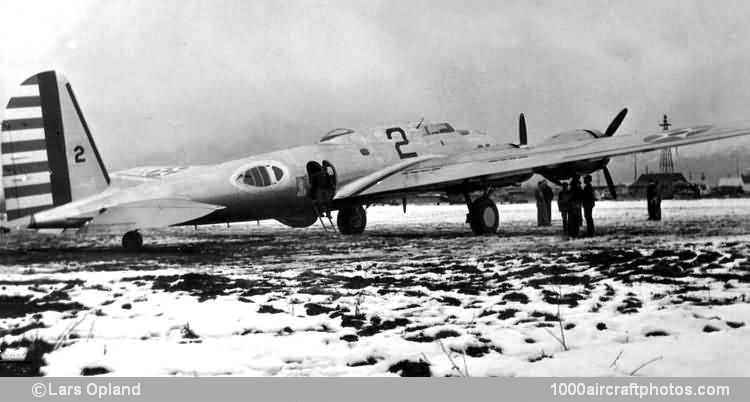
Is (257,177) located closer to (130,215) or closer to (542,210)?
(130,215)

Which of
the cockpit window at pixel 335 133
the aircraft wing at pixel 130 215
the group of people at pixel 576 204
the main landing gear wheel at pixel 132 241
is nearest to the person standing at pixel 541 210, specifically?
the group of people at pixel 576 204

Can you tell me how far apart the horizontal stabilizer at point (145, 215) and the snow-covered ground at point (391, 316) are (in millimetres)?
937

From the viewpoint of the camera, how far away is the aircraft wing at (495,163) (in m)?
12.4

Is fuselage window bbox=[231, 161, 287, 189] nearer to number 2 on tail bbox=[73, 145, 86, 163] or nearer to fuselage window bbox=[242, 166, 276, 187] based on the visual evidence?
fuselage window bbox=[242, 166, 276, 187]

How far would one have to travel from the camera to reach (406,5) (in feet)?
26.1

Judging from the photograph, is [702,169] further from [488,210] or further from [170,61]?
[170,61]

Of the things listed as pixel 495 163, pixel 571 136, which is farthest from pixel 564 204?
pixel 495 163

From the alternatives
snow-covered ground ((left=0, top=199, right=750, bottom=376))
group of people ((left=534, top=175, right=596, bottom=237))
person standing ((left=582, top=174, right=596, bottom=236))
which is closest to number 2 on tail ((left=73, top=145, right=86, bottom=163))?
snow-covered ground ((left=0, top=199, right=750, bottom=376))

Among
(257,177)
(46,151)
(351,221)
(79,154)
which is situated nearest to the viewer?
(46,151)

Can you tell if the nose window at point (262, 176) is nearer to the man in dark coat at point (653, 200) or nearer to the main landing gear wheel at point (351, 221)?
the main landing gear wheel at point (351, 221)

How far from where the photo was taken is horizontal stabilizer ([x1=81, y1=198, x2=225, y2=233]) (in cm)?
1005

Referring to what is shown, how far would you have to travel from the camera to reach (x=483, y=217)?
48.6 ft

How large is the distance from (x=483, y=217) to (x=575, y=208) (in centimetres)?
236
